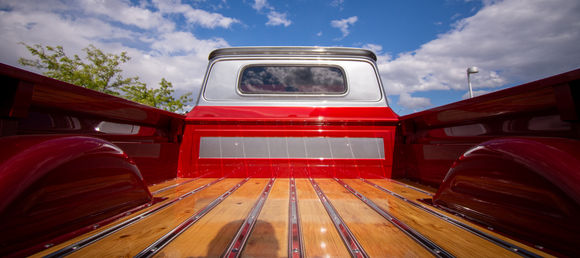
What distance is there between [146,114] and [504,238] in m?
2.32

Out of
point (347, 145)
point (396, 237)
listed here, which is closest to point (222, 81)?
point (347, 145)

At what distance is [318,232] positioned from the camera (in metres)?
1.03

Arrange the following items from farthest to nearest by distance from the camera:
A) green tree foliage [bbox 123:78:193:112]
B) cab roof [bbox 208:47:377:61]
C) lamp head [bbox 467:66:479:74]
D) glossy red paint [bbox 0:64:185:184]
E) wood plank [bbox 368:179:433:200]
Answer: green tree foliage [bbox 123:78:193:112] < lamp head [bbox 467:66:479:74] < cab roof [bbox 208:47:377:61] < wood plank [bbox 368:179:433:200] < glossy red paint [bbox 0:64:185:184]

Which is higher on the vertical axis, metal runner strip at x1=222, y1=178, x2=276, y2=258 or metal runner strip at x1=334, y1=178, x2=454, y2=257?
metal runner strip at x1=222, y1=178, x2=276, y2=258

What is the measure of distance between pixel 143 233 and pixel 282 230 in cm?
63

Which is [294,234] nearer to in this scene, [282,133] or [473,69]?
[282,133]

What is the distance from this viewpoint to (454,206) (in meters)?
1.27

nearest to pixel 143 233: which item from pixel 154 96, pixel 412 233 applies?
pixel 412 233

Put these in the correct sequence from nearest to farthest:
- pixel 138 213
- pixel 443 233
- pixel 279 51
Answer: pixel 443 233, pixel 138 213, pixel 279 51

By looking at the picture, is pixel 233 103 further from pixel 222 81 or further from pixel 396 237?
pixel 396 237

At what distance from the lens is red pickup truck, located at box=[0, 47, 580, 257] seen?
2.78ft

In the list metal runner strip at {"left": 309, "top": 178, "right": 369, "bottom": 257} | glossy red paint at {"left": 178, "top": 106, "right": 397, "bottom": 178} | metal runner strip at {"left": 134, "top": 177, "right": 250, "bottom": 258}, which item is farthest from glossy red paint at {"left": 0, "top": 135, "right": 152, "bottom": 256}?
metal runner strip at {"left": 309, "top": 178, "right": 369, "bottom": 257}

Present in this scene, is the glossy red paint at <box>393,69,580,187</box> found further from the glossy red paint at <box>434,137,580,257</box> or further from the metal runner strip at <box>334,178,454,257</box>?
the metal runner strip at <box>334,178,454,257</box>

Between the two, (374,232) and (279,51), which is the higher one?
(279,51)
